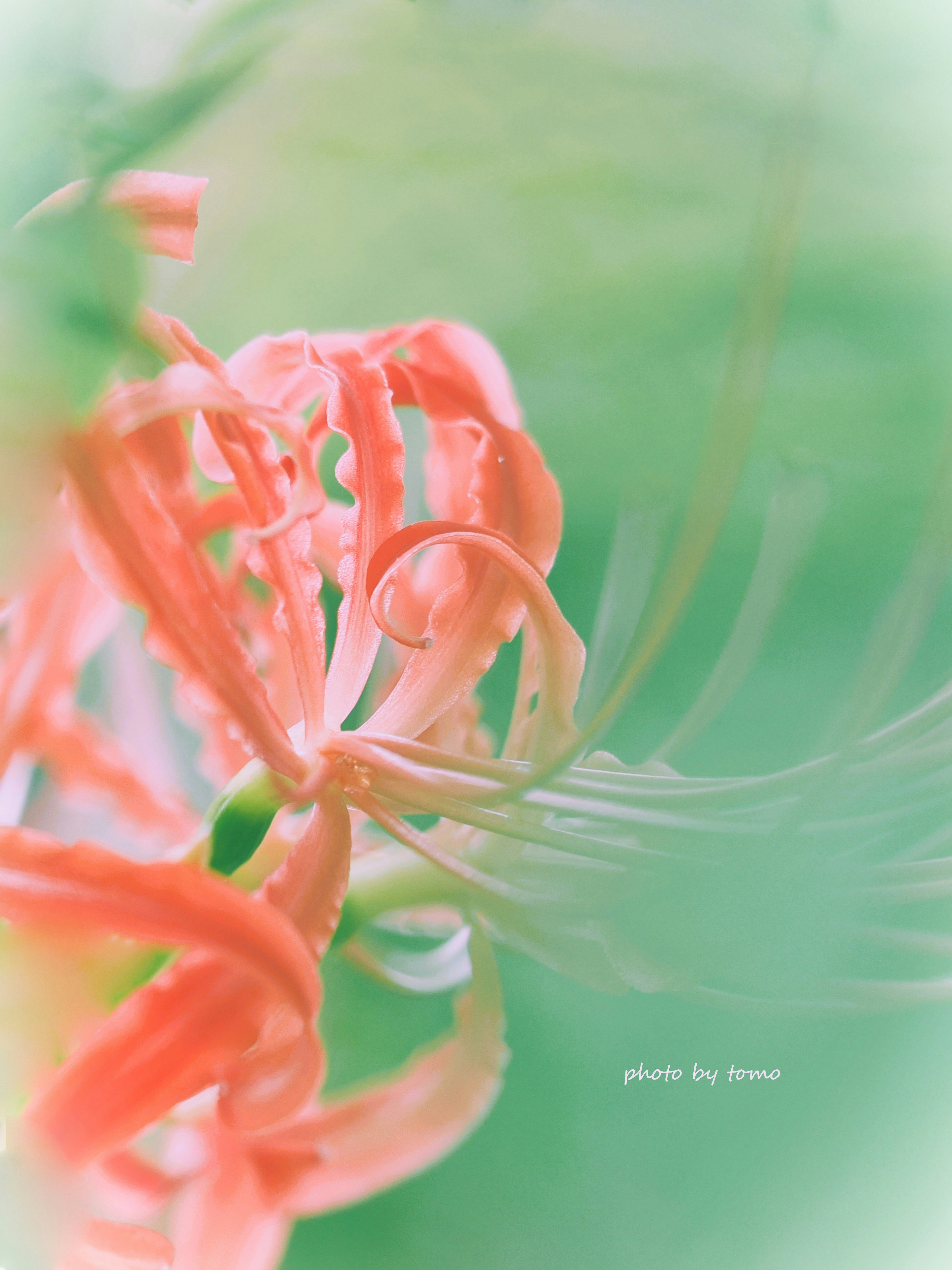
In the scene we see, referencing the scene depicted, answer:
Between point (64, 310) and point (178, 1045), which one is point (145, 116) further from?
point (178, 1045)

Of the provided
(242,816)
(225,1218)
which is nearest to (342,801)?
(242,816)

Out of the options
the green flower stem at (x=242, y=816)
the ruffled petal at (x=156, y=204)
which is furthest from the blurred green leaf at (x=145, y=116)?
the green flower stem at (x=242, y=816)

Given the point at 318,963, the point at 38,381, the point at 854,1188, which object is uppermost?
the point at 38,381

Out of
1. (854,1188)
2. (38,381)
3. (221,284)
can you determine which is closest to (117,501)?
(38,381)

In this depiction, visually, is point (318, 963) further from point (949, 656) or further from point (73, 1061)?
point (949, 656)

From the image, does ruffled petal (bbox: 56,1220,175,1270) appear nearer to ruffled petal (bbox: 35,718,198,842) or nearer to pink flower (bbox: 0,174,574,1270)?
pink flower (bbox: 0,174,574,1270)

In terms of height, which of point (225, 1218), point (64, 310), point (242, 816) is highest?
point (64, 310)
